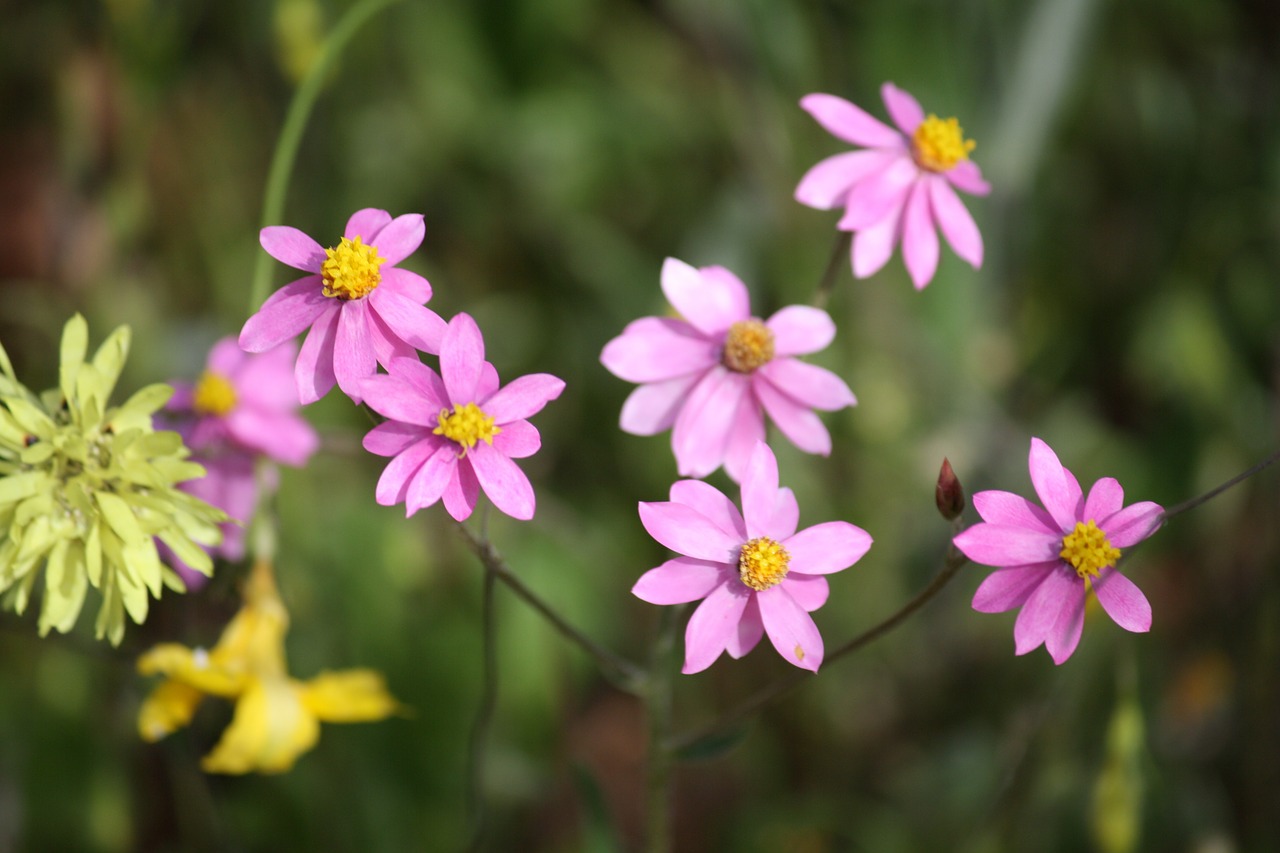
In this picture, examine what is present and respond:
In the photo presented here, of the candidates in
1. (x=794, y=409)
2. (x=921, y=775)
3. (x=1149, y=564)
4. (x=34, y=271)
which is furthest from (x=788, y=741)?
(x=34, y=271)

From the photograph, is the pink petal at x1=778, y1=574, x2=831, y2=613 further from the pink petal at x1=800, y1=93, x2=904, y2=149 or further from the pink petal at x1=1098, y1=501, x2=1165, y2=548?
A: the pink petal at x1=800, y1=93, x2=904, y2=149

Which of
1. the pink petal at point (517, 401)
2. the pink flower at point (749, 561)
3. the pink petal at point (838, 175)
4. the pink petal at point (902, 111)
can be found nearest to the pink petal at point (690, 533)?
the pink flower at point (749, 561)

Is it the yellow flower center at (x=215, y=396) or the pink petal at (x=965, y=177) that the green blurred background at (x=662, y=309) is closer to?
the yellow flower center at (x=215, y=396)

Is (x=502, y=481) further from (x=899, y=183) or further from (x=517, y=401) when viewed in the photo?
(x=899, y=183)

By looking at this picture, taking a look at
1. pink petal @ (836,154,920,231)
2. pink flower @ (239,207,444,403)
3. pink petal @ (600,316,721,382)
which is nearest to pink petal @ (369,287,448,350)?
pink flower @ (239,207,444,403)

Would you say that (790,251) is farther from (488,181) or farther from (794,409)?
(794,409)
